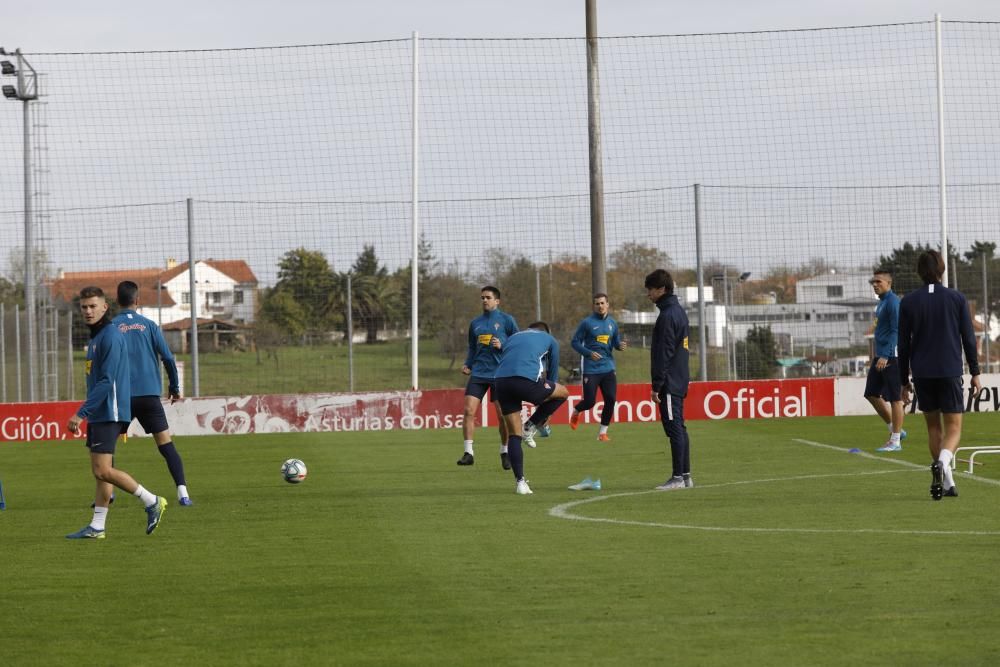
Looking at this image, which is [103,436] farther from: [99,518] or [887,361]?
[887,361]

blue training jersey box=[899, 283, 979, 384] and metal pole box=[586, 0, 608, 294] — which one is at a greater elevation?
metal pole box=[586, 0, 608, 294]

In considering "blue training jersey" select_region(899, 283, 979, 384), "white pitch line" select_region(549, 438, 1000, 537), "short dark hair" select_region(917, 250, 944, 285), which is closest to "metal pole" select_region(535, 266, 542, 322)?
"white pitch line" select_region(549, 438, 1000, 537)

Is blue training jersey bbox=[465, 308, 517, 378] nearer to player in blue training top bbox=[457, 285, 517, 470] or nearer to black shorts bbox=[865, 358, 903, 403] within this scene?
player in blue training top bbox=[457, 285, 517, 470]

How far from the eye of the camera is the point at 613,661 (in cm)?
613

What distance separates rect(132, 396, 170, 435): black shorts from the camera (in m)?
12.6

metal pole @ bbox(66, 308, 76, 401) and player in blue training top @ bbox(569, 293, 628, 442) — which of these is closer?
player in blue training top @ bbox(569, 293, 628, 442)

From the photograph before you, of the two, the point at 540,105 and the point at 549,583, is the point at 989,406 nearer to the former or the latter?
the point at 540,105

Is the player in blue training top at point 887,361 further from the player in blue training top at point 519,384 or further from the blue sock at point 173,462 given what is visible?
the blue sock at point 173,462

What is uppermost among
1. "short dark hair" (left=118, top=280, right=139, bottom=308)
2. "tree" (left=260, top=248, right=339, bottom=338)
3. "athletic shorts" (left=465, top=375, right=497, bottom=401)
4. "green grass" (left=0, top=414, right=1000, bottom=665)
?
"tree" (left=260, top=248, right=339, bottom=338)

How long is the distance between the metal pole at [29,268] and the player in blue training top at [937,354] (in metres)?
18.2

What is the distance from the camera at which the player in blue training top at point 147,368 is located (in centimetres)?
1238

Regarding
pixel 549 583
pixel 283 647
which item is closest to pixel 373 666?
pixel 283 647

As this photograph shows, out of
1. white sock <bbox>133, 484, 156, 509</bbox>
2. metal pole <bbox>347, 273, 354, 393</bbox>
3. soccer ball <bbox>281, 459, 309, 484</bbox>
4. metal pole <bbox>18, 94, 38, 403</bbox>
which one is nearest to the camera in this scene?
white sock <bbox>133, 484, 156, 509</bbox>

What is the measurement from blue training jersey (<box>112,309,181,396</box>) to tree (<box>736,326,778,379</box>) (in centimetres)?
1480
